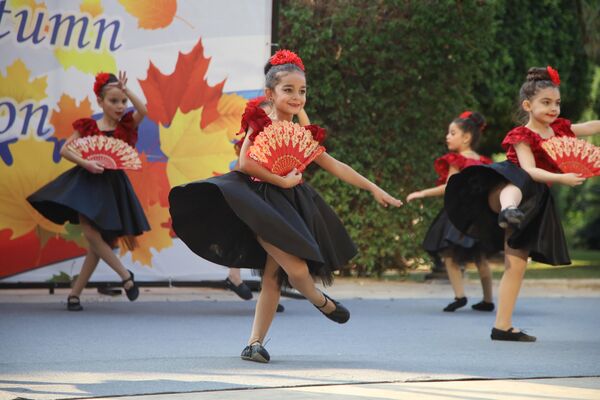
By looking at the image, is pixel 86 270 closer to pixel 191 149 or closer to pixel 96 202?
pixel 96 202

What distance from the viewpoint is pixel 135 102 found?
873 cm

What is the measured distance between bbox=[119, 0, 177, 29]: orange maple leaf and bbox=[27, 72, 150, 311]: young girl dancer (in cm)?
72

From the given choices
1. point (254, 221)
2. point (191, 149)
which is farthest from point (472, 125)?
point (254, 221)

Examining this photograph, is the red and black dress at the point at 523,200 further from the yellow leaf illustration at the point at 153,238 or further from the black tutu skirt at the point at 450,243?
the yellow leaf illustration at the point at 153,238

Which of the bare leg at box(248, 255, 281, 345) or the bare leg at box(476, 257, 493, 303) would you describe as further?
the bare leg at box(476, 257, 493, 303)

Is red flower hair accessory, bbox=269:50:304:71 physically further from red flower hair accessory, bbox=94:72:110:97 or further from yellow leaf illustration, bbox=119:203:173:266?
yellow leaf illustration, bbox=119:203:173:266

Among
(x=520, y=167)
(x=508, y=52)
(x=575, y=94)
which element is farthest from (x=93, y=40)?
(x=575, y=94)

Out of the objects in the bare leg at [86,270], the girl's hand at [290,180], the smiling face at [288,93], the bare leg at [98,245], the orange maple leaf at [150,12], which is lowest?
the bare leg at [86,270]

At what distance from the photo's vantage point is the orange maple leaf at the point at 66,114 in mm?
9266

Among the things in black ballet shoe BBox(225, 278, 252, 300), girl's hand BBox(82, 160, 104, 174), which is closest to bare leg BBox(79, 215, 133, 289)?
girl's hand BBox(82, 160, 104, 174)

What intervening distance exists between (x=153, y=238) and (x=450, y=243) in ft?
8.71

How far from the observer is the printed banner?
917 cm

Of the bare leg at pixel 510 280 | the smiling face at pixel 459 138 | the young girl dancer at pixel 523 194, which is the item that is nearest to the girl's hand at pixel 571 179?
the young girl dancer at pixel 523 194

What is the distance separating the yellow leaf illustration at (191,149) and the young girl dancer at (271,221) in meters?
3.59
